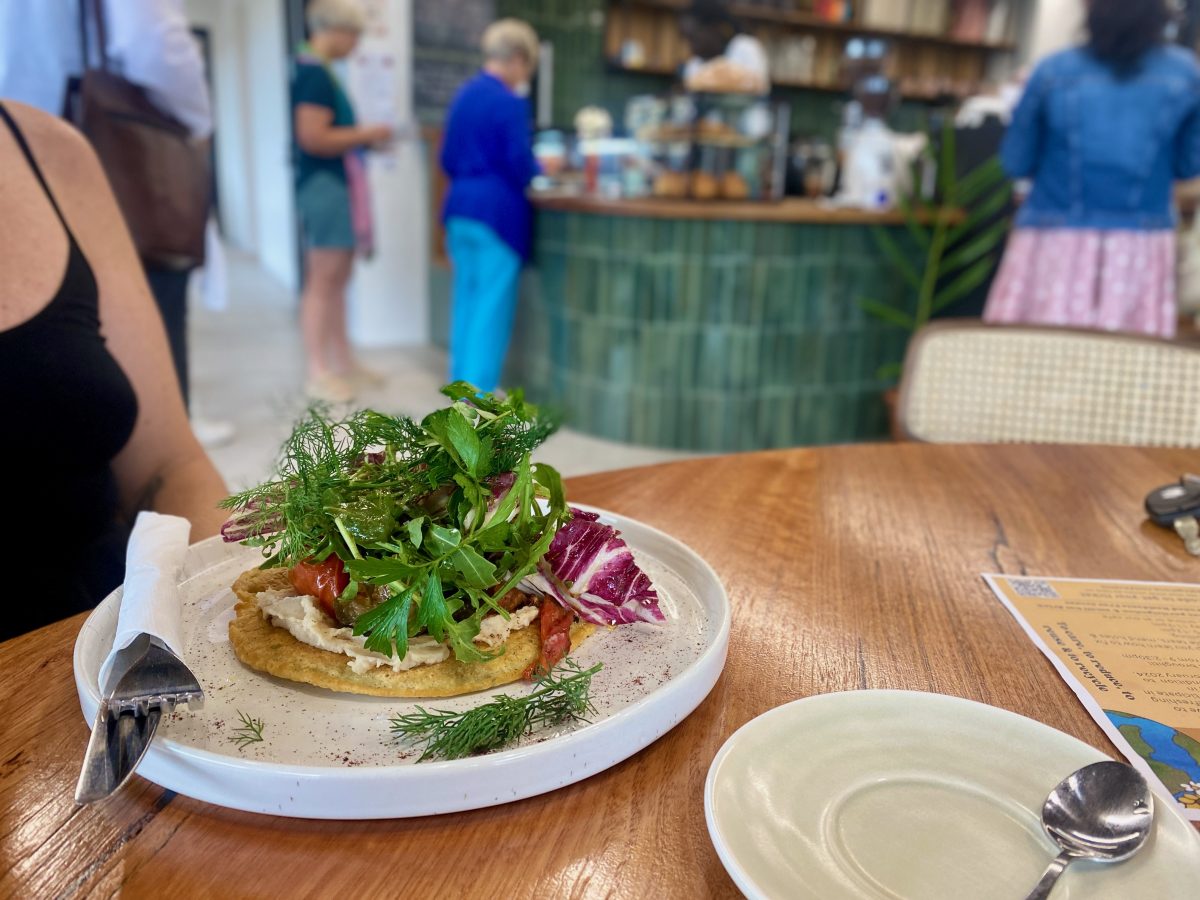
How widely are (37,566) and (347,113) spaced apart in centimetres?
375

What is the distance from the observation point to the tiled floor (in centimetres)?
364

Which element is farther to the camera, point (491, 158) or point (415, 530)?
point (491, 158)

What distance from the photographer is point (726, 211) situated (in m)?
3.53

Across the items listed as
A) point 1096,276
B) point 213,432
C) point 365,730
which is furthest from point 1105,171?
point 213,432

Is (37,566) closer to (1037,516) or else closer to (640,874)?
(640,874)

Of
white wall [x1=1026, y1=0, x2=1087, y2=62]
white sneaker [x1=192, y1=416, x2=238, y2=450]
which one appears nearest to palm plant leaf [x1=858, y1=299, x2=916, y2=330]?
white sneaker [x1=192, y1=416, x2=238, y2=450]

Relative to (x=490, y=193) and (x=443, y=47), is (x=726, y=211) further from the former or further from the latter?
(x=443, y=47)

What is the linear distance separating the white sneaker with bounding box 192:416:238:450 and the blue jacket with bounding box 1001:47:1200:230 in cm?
308

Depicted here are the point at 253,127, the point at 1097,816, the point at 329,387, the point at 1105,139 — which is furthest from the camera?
the point at 253,127

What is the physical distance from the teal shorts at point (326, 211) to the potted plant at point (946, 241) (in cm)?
244

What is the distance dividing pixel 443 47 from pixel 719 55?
7.11ft

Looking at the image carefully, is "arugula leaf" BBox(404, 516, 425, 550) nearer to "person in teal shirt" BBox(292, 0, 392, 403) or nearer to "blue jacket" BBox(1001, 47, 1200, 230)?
"blue jacket" BBox(1001, 47, 1200, 230)

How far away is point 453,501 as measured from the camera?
61 cm

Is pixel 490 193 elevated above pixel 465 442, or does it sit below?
below
